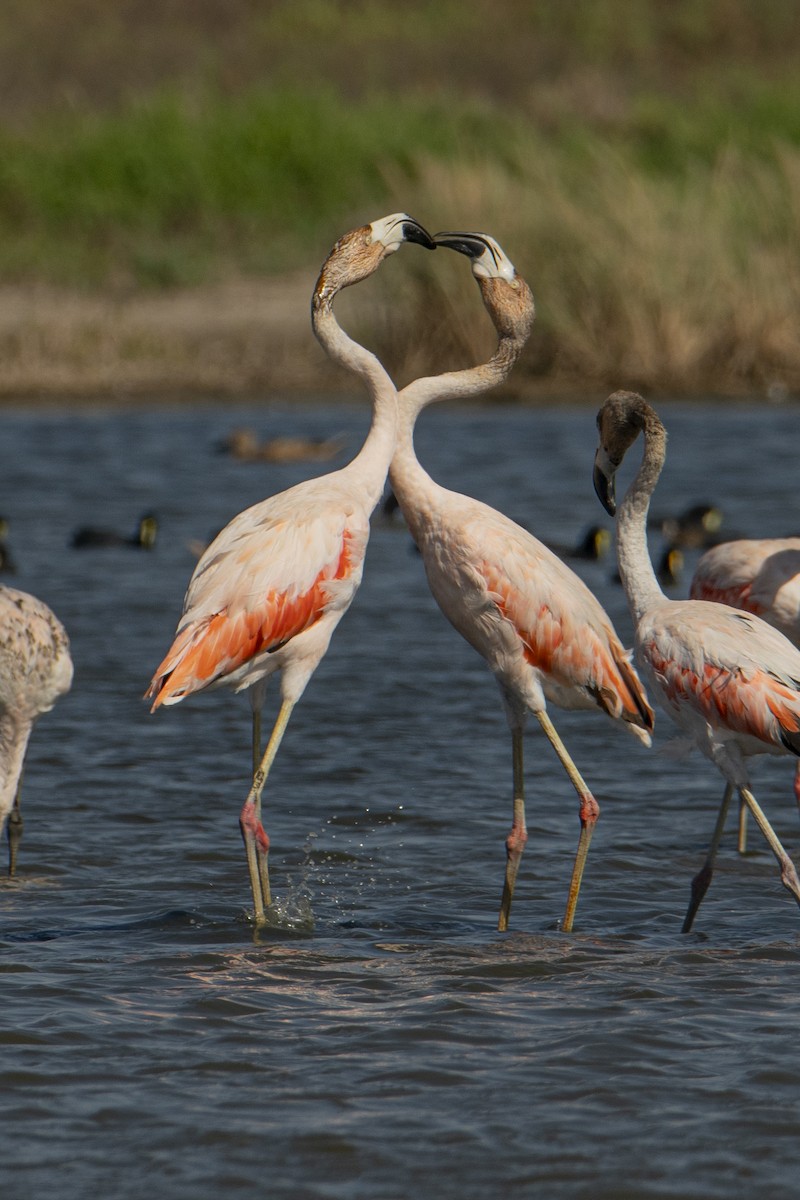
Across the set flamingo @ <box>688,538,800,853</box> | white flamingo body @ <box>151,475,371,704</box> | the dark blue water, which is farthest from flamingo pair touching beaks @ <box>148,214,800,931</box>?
flamingo @ <box>688,538,800,853</box>

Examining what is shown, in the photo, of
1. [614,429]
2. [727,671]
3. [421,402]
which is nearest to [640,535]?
[614,429]

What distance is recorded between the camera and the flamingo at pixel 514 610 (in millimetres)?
5738

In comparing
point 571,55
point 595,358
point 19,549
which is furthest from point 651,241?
point 571,55

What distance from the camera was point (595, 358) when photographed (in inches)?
700

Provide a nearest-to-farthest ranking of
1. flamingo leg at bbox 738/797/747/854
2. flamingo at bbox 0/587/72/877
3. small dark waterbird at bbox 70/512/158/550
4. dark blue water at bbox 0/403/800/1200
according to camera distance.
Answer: dark blue water at bbox 0/403/800/1200 → flamingo at bbox 0/587/72/877 → flamingo leg at bbox 738/797/747/854 → small dark waterbird at bbox 70/512/158/550

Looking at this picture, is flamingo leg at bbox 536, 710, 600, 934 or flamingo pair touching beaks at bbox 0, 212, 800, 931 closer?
flamingo pair touching beaks at bbox 0, 212, 800, 931

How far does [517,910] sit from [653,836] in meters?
0.92

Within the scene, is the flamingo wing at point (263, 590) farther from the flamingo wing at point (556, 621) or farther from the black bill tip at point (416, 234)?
the black bill tip at point (416, 234)

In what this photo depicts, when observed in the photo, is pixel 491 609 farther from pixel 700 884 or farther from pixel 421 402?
pixel 700 884

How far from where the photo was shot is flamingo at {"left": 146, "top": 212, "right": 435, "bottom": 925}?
5734mm

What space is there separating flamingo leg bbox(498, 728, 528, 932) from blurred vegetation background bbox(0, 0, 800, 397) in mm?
11303

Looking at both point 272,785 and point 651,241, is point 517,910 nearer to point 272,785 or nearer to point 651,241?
point 272,785

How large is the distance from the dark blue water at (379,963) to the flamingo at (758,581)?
0.69 m

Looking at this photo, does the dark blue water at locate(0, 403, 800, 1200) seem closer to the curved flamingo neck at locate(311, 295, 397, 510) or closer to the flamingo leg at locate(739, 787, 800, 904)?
the flamingo leg at locate(739, 787, 800, 904)
